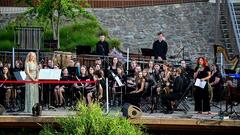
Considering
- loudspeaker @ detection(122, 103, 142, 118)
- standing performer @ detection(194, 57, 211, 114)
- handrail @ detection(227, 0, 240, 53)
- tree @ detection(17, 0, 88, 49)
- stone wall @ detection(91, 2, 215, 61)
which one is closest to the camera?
loudspeaker @ detection(122, 103, 142, 118)

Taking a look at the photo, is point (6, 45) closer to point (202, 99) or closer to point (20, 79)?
point (20, 79)

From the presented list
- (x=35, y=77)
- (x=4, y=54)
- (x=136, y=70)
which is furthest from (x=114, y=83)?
(x=4, y=54)

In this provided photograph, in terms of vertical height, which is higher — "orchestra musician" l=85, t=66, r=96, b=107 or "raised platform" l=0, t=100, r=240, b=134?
"orchestra musician" l=85, t=66, r=96, b=107

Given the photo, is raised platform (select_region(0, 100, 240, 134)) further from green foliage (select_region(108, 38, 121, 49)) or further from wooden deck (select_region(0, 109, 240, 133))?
green foliage (select_region(108, 38, 121, 49))

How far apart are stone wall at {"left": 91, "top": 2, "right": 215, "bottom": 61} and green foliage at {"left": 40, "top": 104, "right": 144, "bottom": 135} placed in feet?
52.3

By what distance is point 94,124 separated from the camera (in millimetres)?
19234

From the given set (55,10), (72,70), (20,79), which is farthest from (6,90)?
(55,10)

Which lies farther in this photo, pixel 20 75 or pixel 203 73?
pixel 20 75

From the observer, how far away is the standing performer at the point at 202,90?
→ 23.8 m

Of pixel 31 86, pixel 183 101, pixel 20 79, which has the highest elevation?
pixel 20 79

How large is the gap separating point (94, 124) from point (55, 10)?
1524 cm

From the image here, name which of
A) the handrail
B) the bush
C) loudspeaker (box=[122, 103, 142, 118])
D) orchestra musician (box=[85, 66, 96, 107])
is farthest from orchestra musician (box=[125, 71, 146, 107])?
the handrail

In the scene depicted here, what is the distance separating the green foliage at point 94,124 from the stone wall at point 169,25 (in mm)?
15943

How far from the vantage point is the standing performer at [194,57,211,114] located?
23797mm
